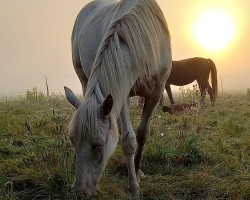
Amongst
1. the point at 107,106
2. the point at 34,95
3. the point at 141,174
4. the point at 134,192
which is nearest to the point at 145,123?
the point at 141,174

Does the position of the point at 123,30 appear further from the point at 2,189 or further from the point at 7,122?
the point at 7,122

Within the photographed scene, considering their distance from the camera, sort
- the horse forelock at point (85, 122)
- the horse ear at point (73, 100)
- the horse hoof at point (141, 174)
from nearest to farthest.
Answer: the horse forelock at point (85, 122) → the horse ear at point (73, 100) → the horse hoof at point (141, 174)

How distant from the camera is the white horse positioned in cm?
252

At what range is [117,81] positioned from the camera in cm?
279

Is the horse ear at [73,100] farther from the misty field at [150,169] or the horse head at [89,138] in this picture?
the misty field at [150,169]

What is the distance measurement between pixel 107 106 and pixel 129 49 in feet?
2.33

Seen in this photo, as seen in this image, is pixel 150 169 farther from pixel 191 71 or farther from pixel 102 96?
pixel 191 71

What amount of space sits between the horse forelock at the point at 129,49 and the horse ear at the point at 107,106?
18cm

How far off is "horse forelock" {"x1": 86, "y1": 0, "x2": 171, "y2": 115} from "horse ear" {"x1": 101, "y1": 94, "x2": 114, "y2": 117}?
0.18 metres

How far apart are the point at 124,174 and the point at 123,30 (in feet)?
5.37

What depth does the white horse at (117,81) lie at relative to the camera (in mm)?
2518

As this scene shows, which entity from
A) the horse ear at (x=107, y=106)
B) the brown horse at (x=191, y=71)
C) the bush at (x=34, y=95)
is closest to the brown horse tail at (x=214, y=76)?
the brown horse at (x=191, y=71)

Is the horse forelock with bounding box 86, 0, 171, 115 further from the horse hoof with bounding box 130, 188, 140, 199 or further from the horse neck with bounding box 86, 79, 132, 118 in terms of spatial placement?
the horse hoof with bounding box 130, 188, 140, 199

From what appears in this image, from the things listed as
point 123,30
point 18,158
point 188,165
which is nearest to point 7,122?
point 18,158
